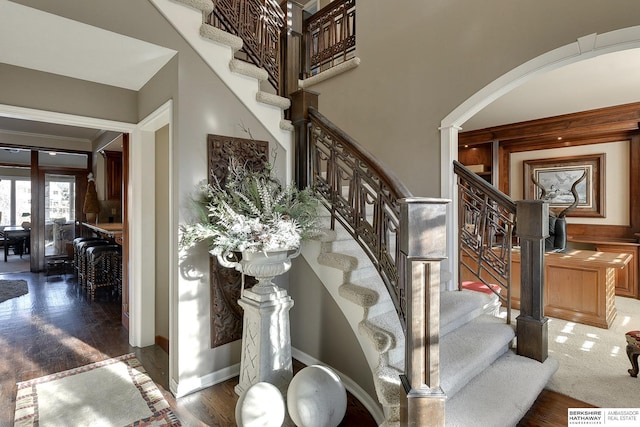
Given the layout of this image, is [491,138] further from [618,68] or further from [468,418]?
[468,418]

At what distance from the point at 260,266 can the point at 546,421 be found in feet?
6.75

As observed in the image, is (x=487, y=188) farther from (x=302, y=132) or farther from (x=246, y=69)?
(x=246, y=69)

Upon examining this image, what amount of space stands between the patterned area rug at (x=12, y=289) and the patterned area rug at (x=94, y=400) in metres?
3.25

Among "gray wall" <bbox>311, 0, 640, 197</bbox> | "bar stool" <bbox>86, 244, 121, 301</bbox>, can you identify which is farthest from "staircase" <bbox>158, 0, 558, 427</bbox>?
"bar stool" <bbox>86, 244, 121, 301</bbox>

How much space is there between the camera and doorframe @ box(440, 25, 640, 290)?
2.34 metres

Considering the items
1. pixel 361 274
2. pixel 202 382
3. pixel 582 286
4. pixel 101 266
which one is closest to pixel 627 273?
pixel 582 286

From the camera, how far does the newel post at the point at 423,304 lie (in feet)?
5.06

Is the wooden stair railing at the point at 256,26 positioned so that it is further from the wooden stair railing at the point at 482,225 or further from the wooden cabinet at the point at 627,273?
the wooden cabinet at the point at 627,273

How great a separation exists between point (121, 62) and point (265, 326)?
228 centimetres

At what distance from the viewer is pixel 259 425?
6.01ft

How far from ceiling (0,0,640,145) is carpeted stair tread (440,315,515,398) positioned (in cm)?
281

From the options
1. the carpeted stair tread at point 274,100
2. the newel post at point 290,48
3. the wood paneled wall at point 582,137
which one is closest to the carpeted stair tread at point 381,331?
the carpeted stair tread at point 274,100

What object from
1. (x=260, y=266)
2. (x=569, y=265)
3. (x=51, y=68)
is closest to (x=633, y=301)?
(x=569, y=265)

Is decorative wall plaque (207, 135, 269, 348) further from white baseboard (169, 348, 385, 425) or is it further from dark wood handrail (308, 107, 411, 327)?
dark wood handrail (308, 107, 411, 327)
